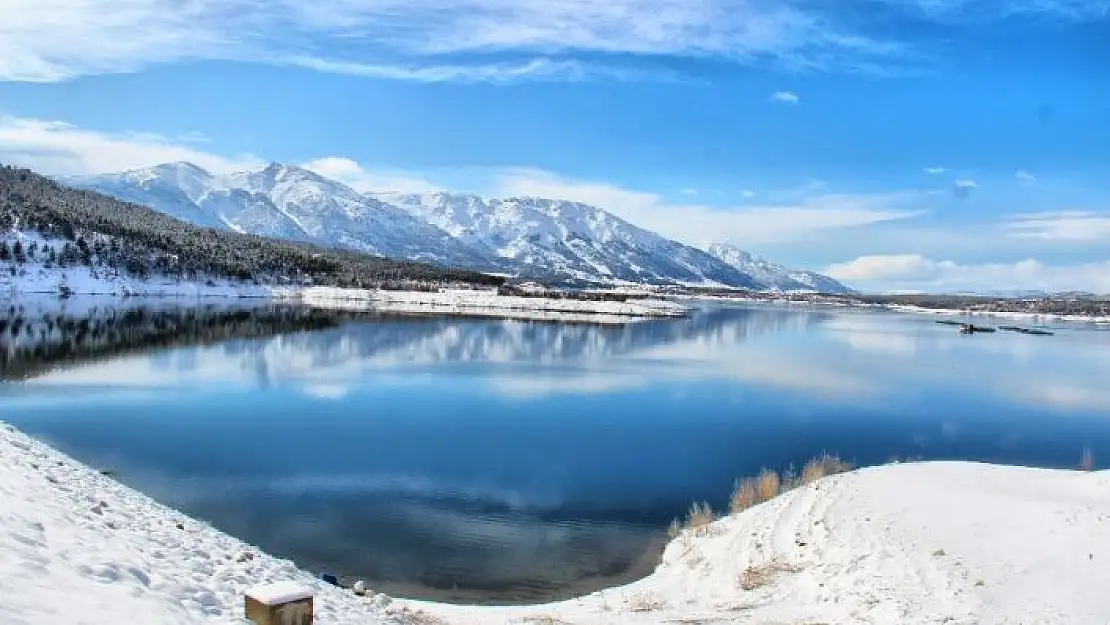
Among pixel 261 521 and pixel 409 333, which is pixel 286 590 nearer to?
pixel 261 521

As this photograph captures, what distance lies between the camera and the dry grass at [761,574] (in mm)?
14320

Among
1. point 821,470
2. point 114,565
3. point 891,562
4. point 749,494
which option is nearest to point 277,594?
point 114,565

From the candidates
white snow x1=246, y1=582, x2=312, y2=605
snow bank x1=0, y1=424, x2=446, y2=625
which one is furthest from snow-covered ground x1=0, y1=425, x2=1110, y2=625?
white snow x1=246, y1=582, x2=312, y2=605

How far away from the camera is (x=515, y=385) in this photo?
46.1 m

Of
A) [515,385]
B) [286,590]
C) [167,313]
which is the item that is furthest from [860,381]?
[167,313]

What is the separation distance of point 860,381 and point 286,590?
49946 millimetres

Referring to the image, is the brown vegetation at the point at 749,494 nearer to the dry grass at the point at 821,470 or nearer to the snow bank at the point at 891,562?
the dry grass at the point at 821,470

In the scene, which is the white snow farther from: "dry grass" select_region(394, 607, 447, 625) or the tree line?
the tree line

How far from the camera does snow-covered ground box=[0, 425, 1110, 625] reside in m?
8.45

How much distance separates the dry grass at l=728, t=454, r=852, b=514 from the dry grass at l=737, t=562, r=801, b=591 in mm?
4777

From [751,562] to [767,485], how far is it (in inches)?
247

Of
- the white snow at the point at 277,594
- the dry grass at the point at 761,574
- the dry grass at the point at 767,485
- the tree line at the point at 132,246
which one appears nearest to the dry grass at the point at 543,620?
the dry grass at the point at 761,574

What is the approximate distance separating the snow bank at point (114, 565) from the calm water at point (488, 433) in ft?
12.8

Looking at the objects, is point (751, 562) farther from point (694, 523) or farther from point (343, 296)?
point (343, 296)
